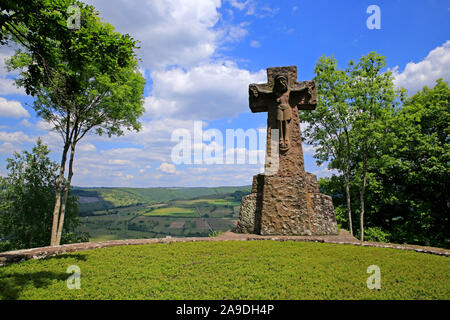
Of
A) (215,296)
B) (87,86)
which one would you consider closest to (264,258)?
(215,296)

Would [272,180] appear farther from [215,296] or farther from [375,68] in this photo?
[375,68]

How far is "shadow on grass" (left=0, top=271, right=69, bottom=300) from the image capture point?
3.89 m

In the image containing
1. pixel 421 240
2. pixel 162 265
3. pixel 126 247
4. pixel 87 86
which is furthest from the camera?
pixel 421 240

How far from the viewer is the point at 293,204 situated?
26.9 ft

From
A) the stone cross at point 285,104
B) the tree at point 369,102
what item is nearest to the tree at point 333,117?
the tree at point 369,102

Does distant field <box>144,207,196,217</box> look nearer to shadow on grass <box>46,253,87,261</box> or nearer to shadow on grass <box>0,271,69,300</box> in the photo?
shadow on grass <box>46,253,87,261</box>

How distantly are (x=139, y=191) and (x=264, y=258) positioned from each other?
9090cm

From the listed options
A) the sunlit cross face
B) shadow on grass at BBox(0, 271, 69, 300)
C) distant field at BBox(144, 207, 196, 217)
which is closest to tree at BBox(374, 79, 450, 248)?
the sunlit cross face

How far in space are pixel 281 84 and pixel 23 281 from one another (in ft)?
28.5

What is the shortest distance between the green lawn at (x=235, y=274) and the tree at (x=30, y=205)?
52.6ft

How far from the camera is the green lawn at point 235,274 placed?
3.81 meters

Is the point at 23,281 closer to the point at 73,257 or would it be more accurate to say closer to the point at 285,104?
the point at 73,257

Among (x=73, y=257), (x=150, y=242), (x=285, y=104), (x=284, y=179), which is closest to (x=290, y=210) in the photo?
(x=284, y=179)

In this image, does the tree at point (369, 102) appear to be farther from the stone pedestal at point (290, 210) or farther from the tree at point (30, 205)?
the tree at point (30, 205)
